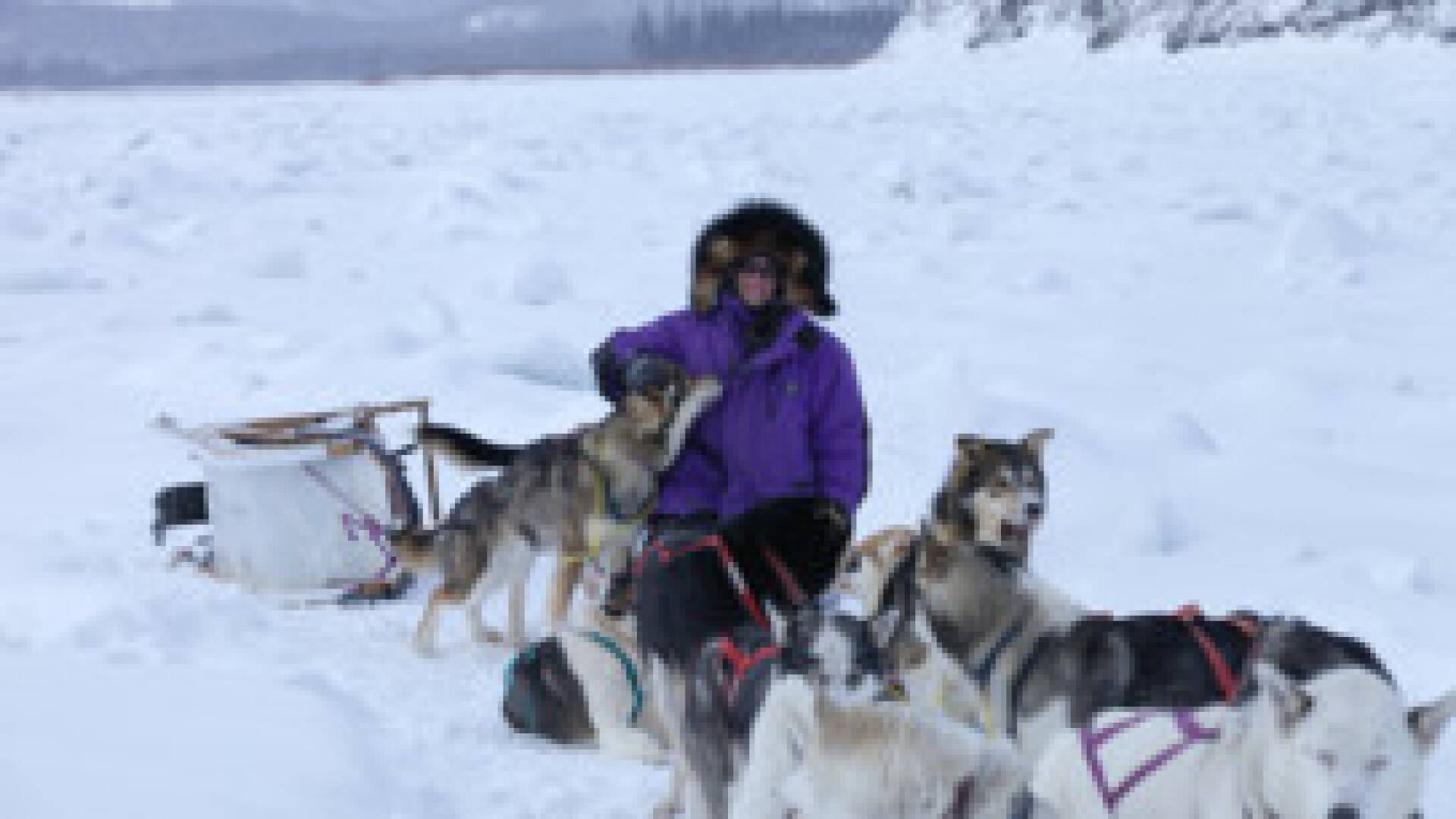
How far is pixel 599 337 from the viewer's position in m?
10.1

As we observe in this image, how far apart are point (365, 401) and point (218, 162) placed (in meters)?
14.7

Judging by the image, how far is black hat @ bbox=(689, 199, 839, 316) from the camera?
3885 mm

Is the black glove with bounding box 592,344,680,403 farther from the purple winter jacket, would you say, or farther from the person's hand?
the person's hand

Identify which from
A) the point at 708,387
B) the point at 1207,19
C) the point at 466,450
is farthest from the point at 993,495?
the point at 1207,19

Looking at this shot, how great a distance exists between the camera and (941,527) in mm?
4020

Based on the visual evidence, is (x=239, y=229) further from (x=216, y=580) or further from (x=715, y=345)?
(x=715, y=345)

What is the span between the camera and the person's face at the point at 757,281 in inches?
152

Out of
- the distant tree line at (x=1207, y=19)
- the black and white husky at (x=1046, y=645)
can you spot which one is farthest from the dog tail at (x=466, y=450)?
the distant tree line at (x=1207, y=19)

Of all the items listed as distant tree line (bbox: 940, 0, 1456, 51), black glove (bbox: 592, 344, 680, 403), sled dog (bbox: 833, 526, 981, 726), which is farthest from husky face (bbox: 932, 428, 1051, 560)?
distant tree line (bbox: 940, 0, 1456, 51)

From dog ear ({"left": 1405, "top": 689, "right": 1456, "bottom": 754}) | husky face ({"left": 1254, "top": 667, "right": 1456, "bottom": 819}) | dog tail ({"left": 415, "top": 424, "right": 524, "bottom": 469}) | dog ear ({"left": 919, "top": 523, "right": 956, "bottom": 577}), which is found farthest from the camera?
dog tail ({"left": 415, "top": 424, "right": 524, "bottom": 469})

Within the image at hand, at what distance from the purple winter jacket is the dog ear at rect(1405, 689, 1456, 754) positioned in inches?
64.8

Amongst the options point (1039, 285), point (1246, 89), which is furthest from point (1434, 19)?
point (1039, 285)

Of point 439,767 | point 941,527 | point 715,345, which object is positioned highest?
point 715,345

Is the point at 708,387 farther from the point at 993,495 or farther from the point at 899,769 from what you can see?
the point at 899,769
